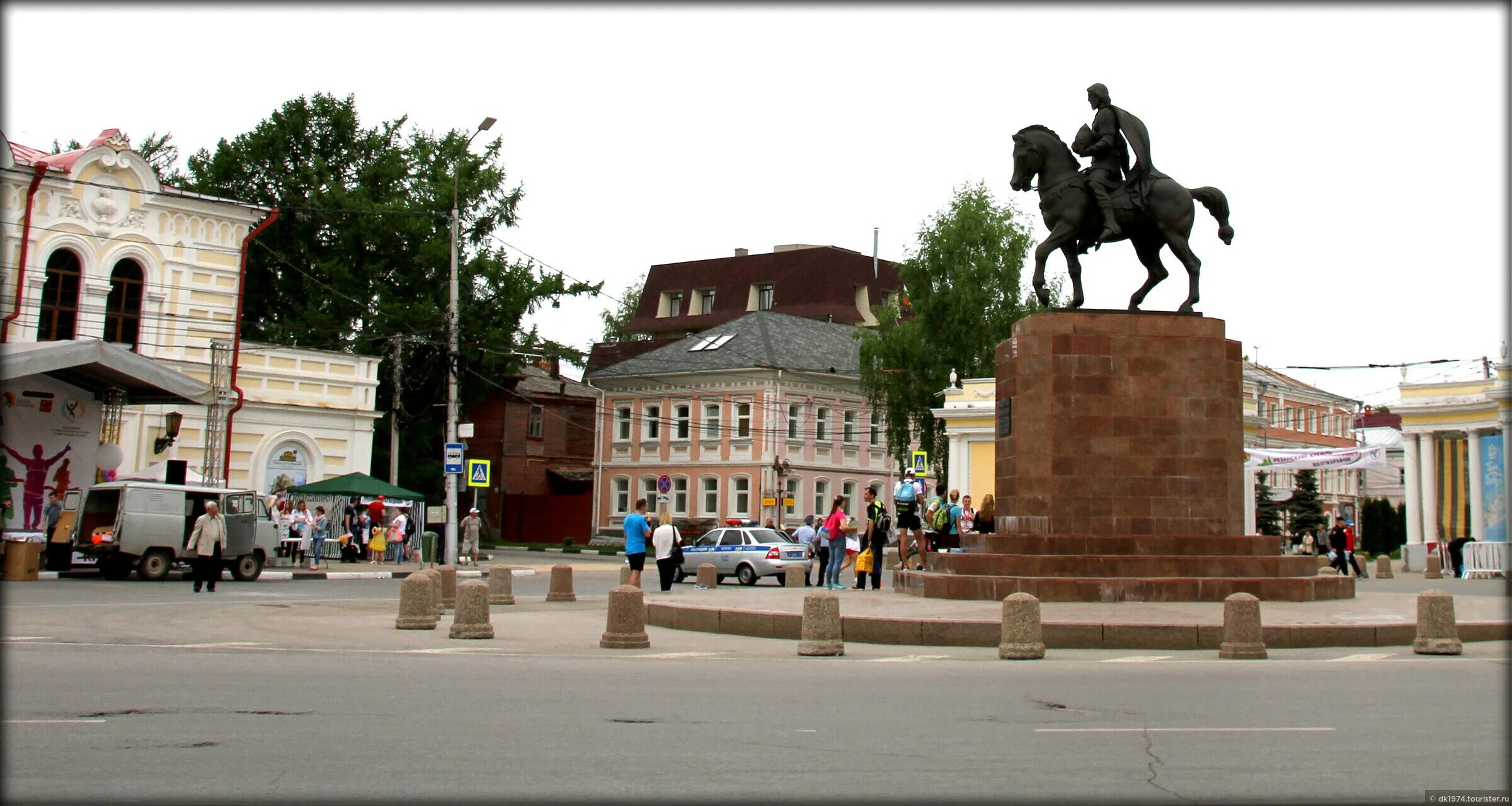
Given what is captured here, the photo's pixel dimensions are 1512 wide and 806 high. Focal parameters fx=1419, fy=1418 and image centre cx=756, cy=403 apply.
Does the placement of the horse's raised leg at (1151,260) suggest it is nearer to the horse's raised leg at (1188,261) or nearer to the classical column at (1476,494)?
the horse's raised leg at (1188,261)

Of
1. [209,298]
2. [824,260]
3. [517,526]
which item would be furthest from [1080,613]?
[824,260]

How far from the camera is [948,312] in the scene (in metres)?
57.9

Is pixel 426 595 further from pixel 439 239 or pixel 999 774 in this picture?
pixel 439 239

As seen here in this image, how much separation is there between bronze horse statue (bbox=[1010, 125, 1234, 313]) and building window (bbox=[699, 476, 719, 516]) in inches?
1800

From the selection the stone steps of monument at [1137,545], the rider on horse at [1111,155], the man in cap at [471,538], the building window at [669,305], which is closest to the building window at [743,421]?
the man in cap at [471,538]

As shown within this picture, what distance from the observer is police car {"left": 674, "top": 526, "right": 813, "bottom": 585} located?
3450 centimetres

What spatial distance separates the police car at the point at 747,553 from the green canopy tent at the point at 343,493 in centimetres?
1097

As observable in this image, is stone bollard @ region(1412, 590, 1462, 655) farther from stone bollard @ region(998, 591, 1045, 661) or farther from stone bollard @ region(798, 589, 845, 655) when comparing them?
stone bollard @ region(798, 589, 845, 655)

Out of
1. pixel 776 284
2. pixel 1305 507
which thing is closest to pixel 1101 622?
pixel 1305 507

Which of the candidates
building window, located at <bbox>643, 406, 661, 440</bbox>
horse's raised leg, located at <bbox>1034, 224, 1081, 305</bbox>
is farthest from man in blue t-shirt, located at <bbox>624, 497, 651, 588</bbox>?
building window, located at <bbox>643, 406, 661, 440</bbox>

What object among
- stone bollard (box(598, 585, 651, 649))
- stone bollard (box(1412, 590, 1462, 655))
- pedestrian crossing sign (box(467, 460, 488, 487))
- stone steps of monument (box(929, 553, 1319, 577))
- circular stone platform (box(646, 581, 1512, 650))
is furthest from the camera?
pedestrian crossing sign (box(467, 460, 488, 487))

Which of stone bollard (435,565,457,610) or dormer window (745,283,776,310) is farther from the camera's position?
dormer window (745,283,776,310)

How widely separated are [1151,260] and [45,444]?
93.8 feet

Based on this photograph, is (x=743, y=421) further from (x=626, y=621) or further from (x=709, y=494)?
(x=626, y=621)
